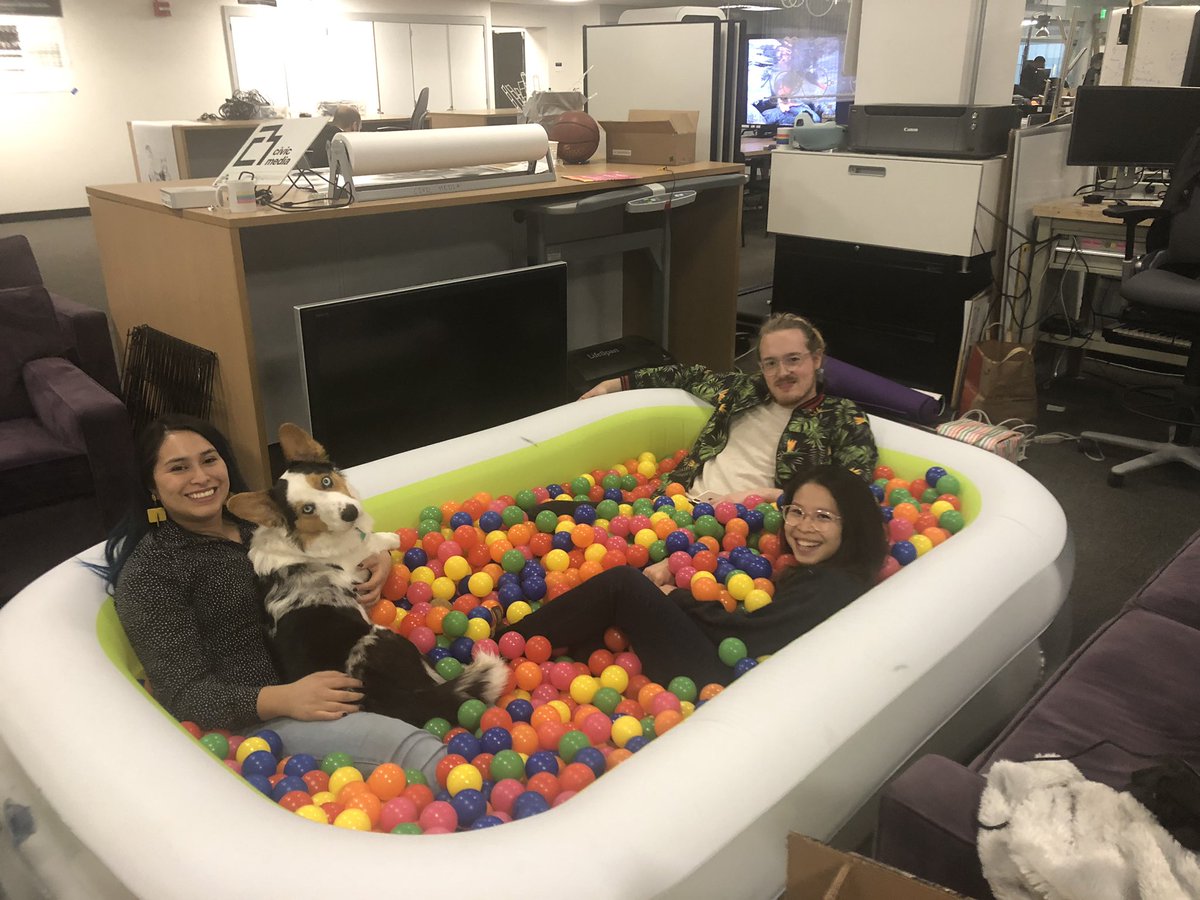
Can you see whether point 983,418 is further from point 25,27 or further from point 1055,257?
point 25,27

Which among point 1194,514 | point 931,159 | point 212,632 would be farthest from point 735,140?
point 212,632

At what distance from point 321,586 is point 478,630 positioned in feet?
1.71

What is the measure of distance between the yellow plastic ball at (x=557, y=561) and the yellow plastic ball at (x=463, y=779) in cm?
78

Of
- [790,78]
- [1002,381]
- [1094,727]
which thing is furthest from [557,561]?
[790,78]

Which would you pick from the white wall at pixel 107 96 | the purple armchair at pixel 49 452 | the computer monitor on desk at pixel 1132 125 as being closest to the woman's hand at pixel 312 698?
the purple armchair at pixel 49 452

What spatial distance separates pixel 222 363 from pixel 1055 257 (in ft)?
11.3

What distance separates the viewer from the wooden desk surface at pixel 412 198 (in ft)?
8.41

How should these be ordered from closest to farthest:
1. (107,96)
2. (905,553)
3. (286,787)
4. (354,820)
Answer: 1. (354,820)
2. (286,787)
3. (905,553)
4. (107,96)

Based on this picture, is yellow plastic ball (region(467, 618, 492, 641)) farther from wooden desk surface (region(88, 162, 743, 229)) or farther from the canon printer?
the canon printer

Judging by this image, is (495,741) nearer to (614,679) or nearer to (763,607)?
(614,679)

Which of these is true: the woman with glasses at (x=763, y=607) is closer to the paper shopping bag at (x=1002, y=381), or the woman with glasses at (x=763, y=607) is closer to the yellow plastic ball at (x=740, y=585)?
the yellow plastic ball at (x=740, y=585)

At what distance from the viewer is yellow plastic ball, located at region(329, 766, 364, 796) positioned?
1.51 m

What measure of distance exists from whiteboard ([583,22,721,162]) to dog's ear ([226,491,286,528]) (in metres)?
3.63

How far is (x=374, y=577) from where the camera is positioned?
2002mm
